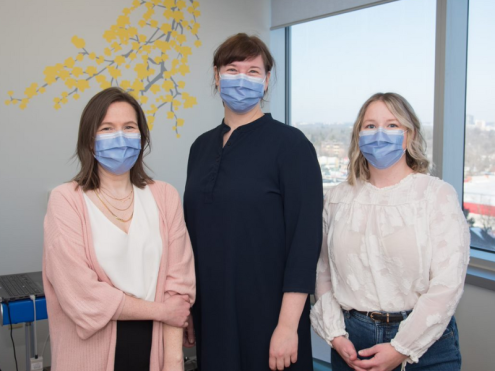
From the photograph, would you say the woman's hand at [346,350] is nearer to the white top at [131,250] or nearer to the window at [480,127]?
the white top at [131,250]

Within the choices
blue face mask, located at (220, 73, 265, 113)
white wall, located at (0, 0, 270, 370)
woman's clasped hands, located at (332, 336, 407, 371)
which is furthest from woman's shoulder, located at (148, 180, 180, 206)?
white wall, located at (0, 0, 270, 370)

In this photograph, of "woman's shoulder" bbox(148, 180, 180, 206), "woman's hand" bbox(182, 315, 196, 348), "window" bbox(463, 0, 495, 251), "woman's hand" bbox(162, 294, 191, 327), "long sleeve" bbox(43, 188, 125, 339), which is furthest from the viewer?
"window" bbox(463, 0, 495, 251)

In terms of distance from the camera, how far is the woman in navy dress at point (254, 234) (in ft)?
4.82

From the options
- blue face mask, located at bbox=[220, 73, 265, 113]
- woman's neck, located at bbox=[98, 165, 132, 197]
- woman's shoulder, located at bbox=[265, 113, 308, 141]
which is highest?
blue face mask, located at bbox=[220, 73, 265, 113]

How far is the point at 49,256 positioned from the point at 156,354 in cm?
41

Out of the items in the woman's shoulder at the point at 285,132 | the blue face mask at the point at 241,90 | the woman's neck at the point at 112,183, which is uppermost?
the blue face mask at the point at 241,90

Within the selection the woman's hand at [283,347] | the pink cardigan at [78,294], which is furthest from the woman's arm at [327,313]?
the pink cardigan at [78,294]

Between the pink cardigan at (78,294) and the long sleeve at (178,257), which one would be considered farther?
the long sleeve at (178,257)

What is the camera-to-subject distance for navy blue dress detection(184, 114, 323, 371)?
1477mm

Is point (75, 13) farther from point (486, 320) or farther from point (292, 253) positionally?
point (486, 320)

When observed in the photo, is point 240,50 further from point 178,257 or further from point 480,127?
point 480,127

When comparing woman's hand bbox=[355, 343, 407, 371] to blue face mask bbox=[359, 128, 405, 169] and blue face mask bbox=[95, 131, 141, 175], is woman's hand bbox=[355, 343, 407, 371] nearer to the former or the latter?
blue face mask bbox=[359, 128, 405, 169]

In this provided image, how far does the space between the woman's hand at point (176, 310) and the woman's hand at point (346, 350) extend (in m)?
0.46

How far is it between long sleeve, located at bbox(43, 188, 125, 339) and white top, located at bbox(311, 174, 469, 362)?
25.5 inches
